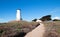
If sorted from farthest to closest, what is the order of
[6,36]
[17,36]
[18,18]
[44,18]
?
1. [44,18]
2. [18,18]
3. [17,36]
4. [6,36]

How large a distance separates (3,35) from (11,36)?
678mm

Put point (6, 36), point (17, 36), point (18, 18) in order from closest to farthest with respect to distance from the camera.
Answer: point (6, 36), point (17, 36), point (18, 18)

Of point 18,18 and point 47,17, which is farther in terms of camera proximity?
point 47,17

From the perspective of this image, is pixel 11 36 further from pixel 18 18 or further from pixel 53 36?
pixel 18 18

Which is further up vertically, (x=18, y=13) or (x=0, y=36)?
(x=18, y=13)

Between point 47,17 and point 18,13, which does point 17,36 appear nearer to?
point 18,13

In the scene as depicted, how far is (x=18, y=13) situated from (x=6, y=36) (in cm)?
3350

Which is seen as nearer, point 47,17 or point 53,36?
point 53,36

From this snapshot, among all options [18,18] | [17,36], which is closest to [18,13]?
[18,18]

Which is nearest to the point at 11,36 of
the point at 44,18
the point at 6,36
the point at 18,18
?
the point at 6,36

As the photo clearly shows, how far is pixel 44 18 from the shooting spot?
7662cm

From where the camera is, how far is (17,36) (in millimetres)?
12695

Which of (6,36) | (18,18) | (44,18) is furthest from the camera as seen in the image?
(44,18)

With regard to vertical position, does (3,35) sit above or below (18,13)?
below
